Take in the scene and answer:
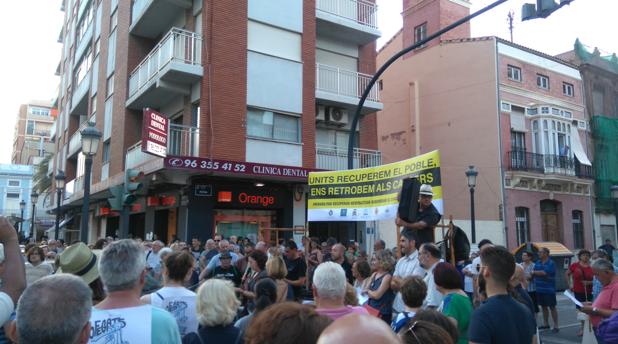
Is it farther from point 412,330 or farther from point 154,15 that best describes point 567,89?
point 412,330

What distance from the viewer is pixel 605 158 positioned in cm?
3128

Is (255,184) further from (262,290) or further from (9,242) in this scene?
(9,242)

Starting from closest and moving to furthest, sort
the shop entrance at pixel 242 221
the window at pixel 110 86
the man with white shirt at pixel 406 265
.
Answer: the man with white shirt at pixel 406 265 < the shop entrance at pixel 242 221 < the window at pixel 110 86

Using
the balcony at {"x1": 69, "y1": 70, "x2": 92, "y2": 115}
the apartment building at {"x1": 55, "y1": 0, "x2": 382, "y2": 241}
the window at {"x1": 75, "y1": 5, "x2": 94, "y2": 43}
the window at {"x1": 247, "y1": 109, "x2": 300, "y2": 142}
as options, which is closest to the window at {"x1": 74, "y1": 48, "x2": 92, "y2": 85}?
the balcony at {"x1": 69, "y1": 70, "x2": 92, "y2": 115}

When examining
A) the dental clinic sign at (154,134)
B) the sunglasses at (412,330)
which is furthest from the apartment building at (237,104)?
the sunglasses at (412,330)

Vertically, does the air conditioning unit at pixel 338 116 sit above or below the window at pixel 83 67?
below

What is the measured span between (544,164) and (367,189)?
20.7 m

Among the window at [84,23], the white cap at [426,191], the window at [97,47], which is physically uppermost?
the window at [84,23]

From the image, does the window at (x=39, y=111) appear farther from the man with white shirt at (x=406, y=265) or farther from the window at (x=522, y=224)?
the man with white shirt at (x=406, y=265)

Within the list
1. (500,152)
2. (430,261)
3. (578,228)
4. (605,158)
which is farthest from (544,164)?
(430,261)

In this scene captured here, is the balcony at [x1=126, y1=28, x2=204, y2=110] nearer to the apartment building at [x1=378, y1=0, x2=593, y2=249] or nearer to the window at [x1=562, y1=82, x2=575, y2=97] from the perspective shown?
the apartment building at [x1=378, y1=0, x2=593, y2=249]

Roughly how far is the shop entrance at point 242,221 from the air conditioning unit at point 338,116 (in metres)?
4.43

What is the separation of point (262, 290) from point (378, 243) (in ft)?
20.7

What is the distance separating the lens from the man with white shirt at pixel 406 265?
609 centimetres
